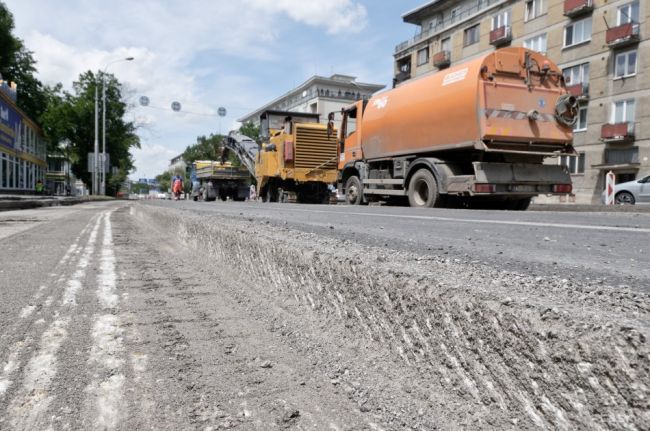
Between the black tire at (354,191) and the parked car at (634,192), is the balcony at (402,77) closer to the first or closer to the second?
the parked car at (634,192)

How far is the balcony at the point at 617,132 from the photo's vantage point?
2542cm

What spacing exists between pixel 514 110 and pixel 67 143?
5067cm

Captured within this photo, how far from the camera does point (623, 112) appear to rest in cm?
2614

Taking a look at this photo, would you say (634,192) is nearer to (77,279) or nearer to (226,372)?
(77,279)

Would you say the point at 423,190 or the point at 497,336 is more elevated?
the point at 423,190

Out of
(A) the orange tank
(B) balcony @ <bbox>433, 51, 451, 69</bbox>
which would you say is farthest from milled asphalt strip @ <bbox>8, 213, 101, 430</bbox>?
(B) balcony @ <bbox>433, 51, 451, 69</bbox>

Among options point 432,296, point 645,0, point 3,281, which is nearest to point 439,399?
point 432,296

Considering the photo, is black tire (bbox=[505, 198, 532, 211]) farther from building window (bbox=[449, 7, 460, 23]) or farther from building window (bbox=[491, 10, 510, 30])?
building window (bbox=[449, 7, 460, 23])

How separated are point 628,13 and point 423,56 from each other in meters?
17.3

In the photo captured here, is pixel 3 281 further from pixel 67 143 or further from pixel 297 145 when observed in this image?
pixel 67 143

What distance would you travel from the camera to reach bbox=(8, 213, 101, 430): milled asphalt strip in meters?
1.41

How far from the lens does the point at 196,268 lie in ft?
13.2

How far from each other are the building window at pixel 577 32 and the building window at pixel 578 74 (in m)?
1.48

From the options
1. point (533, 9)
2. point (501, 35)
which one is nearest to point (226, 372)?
point (533, 9)
